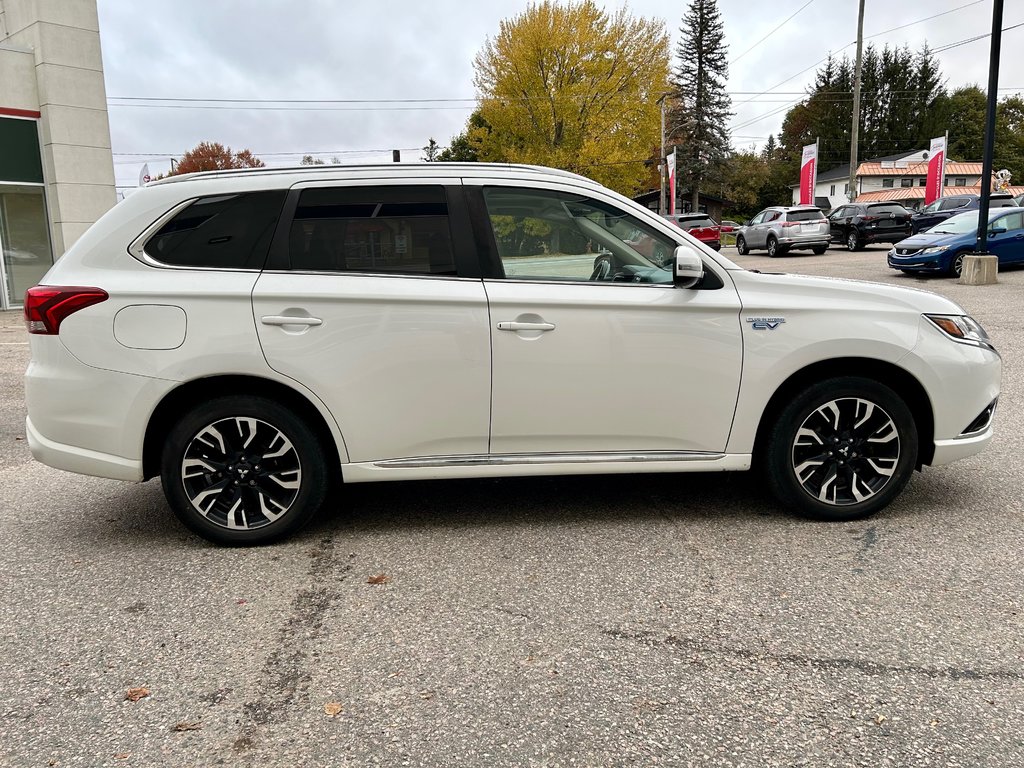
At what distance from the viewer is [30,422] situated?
407 centimetres

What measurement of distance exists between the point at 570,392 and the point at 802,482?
4.47 ft

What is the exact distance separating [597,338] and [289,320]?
1.54m

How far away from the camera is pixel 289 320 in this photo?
389cm

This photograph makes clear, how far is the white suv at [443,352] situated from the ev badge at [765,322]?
0.04 feet

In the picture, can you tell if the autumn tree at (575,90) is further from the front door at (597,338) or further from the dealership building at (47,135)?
the front door at (597,338)

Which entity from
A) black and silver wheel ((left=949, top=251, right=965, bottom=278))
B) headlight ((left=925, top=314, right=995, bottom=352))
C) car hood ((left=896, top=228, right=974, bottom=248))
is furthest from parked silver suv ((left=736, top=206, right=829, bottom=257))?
headlight ((left=925, top=314, right=995, bottom=352))

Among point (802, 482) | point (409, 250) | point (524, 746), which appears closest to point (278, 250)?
point (409, 250)

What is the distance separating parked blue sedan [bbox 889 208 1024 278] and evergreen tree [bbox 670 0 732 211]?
208 ft

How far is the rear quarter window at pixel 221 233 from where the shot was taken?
13.0 ft

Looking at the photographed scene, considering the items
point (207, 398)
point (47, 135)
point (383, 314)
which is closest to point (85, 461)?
point (207, 398)

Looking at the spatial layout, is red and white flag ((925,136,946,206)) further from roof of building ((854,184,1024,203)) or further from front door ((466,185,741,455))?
roof of building ((854,184,1024,203))

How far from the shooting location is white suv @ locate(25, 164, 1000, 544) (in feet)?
12.7

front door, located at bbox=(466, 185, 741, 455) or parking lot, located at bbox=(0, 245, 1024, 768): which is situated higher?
front door, located at bbox=(466, 185, 741, 455)

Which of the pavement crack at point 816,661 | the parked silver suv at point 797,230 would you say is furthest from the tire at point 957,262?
the pavement crack at point 816,661
